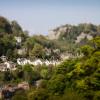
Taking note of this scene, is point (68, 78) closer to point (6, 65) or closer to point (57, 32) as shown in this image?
point (6, 65)

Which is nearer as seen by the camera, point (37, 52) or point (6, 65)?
point (6, 65)

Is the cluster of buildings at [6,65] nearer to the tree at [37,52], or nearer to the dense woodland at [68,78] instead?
the dense woodland at [68,78]

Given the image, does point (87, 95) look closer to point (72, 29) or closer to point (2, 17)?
point (2, 17)

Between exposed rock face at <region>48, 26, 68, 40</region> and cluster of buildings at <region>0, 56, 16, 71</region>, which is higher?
exposed rock face at <region>48, 26, 68, 40</region>

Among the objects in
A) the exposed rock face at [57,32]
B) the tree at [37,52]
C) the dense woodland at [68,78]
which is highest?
the exposed rock face at [57,32]

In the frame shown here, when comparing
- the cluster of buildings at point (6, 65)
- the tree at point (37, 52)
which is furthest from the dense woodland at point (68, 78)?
the tree at point (37, 52)

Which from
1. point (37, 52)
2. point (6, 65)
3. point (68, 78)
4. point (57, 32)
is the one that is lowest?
point (68, 78)

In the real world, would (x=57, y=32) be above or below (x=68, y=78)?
above

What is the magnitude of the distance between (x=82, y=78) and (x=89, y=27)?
68796mm

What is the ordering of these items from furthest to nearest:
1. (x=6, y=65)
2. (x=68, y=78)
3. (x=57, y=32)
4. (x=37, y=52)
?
(x=57, y=32)
(x=37, y=52)
(x=6, y=65)
(x=68, y=78)

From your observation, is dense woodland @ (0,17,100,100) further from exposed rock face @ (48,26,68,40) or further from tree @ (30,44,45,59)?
exposed rock face @ (48,26,68,40)

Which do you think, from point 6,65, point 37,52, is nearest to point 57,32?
point 37,52

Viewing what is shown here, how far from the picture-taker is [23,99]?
25.2 m

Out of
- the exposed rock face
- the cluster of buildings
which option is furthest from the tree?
the exposed rock face
